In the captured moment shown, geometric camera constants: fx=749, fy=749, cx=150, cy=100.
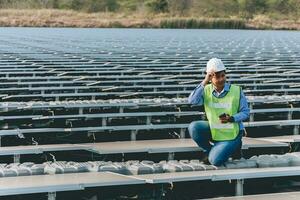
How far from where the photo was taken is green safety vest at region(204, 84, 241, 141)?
8.27 metres

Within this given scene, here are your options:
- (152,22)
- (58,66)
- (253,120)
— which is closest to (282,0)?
(152,22)

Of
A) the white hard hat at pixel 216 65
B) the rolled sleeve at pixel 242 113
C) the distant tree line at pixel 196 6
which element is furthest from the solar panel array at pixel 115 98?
the distant tree line at pixel 196 6

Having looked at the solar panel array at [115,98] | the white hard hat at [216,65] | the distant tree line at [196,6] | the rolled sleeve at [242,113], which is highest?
the distant tree line at [196,6]

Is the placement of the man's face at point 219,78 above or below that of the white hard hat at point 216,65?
below

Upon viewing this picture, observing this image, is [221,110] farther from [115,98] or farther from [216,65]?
[115,98]

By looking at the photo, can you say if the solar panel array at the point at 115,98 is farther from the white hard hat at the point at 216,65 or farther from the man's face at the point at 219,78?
the white hard hat at the point at 216,65

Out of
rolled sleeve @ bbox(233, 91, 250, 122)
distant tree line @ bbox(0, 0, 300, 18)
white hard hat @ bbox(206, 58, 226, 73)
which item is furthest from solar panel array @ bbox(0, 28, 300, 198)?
distant tree line @ bbox(0, 0, 300, 18)

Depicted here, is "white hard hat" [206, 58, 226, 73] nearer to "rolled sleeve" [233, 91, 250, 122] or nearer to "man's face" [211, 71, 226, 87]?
"man's face" [211, 71, 226, 87]

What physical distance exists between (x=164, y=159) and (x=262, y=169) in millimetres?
1834

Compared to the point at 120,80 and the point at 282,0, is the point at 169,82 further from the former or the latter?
the point at 282,0

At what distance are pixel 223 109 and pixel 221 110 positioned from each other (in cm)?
3

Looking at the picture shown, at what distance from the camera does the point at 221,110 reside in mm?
8312

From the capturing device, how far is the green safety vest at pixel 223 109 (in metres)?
8.27

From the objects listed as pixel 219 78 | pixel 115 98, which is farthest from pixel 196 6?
pixel 219 78
